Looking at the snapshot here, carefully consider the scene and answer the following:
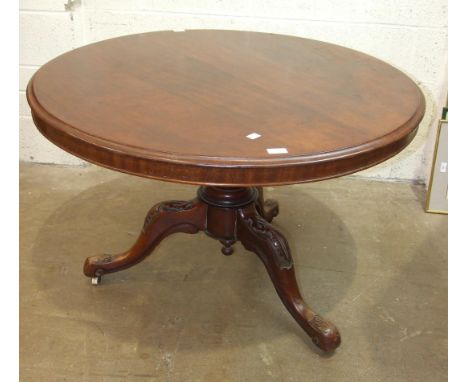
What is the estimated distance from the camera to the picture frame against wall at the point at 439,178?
2.27 metres

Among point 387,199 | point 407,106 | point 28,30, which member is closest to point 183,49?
point 407,106

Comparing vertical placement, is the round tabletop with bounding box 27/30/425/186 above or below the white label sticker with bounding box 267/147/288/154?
above

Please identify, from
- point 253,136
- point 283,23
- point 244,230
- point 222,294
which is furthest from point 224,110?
point 283,23

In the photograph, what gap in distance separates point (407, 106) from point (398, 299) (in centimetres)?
76

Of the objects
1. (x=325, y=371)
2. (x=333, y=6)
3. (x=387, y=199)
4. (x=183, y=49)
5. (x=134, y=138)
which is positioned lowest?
(x=325, y=371)

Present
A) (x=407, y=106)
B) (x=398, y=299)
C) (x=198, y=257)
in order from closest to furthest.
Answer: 1. (x=407, y=106)
2. (x=398, y=299)
3. (x=198, y=257)

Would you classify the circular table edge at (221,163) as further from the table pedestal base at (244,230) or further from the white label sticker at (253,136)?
the table pedestal base at (244,230)

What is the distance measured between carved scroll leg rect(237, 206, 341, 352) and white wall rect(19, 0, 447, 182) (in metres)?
1.04

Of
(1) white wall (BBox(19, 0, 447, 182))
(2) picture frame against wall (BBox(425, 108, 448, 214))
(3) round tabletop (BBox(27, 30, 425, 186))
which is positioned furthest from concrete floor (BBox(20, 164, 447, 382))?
(3) round tabletop (BBox(27, 30, 425, 186))

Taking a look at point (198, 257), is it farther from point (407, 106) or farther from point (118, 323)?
point (407, 106)

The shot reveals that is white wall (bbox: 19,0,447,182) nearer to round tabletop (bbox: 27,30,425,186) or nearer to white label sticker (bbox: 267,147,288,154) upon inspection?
round tabletop (bbox: 27,30,425,186)

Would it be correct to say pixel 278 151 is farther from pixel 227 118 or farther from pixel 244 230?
pixel 244 230

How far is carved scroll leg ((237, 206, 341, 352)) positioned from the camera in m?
1.57

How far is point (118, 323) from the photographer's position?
166cm
